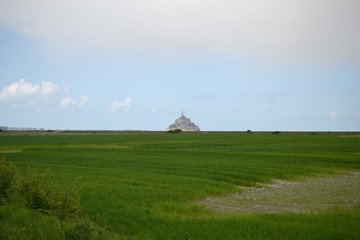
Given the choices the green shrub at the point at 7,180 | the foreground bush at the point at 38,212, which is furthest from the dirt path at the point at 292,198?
the green shrub at the point at 7,180

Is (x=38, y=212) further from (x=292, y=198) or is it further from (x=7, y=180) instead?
(x=292, y=198)

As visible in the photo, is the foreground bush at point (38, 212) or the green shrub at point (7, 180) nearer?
the foreground bush at point (38, 212)

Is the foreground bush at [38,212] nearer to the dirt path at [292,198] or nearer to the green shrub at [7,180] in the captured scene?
the green shrub at [7,180]

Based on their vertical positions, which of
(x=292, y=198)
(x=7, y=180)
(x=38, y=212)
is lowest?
(x=292, y=198)

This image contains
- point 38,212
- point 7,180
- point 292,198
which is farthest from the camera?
point 292,198

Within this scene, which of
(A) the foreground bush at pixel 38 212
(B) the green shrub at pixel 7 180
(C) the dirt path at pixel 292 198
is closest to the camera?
(A) the foreground bush at pixel 38 212

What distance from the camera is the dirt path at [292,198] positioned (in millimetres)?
19219

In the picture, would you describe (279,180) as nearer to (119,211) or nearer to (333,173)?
(333,173)

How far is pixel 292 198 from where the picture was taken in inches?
881

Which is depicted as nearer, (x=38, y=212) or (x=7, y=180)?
(x=38, y=212)

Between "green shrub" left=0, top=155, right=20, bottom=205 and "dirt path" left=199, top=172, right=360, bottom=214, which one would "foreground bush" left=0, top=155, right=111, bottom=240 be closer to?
"green shrub" left=0, top=155, right=20, bottom=205

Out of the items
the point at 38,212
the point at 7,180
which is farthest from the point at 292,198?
the point at 7,180

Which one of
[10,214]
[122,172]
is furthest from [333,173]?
[10,214]

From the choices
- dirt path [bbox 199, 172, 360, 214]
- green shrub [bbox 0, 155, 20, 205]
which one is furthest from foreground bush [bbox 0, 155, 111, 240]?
dirt path [bbox 199, 172, 360, 214]
